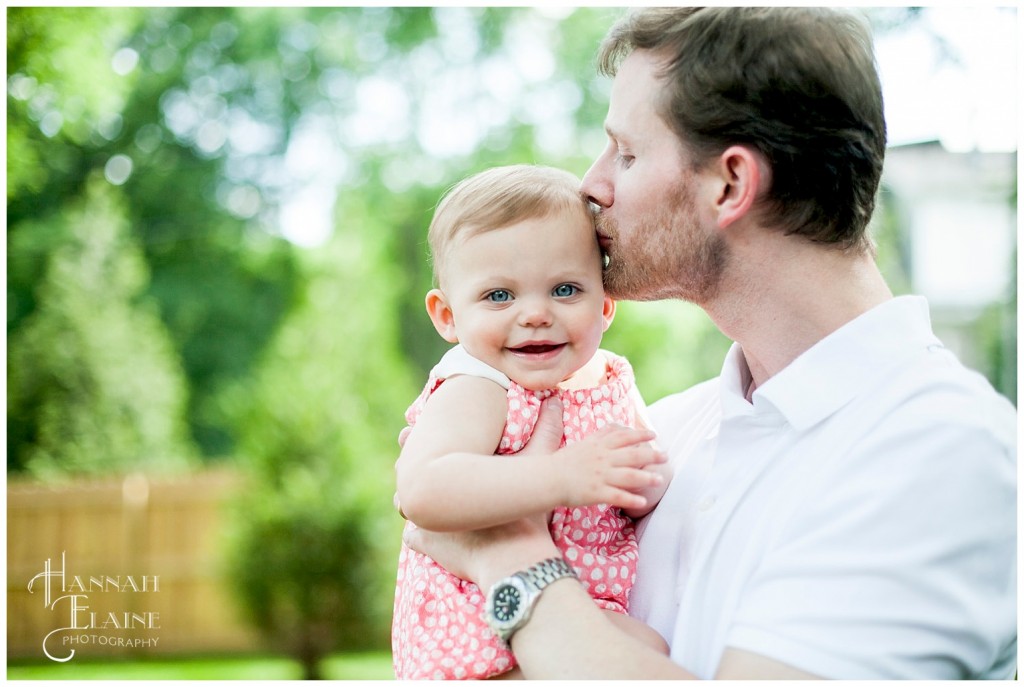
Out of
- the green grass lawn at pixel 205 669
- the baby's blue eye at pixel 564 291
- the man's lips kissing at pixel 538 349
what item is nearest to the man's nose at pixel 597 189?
the baby's blue eye at pixel 564 291

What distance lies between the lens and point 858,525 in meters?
1.41

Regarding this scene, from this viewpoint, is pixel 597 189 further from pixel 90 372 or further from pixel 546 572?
pixel 90 372

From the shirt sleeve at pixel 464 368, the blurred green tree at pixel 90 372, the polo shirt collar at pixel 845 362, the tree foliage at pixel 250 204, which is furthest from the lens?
the tree foliage at pixel 250 204

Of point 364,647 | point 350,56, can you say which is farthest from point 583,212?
point 350,56

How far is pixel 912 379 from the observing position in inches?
60.8

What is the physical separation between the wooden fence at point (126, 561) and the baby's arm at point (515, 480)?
8342mm

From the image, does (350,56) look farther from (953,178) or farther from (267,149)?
(953,178)

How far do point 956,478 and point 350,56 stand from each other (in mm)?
12771

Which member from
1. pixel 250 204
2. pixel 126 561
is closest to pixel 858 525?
pixel 126 561

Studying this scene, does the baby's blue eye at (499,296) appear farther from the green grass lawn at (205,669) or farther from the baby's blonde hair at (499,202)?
the green grass lawn at (205,669)

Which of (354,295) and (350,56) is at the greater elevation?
(350,56)

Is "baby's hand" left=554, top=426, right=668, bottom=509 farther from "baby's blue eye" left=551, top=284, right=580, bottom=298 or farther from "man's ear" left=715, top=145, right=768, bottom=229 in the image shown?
"man's ear" left=715, top=145, right=768, bottom=229

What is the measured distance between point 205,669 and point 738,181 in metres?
8.78

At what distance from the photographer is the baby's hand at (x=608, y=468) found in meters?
1.51
